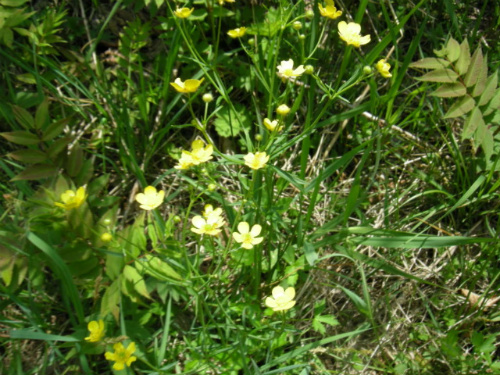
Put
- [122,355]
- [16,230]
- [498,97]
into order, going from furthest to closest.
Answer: [498,97]
[16,230]
[122,355]

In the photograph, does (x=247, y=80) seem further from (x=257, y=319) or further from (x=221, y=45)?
(x=257, y=319)

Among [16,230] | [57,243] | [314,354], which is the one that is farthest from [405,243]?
[16,230]

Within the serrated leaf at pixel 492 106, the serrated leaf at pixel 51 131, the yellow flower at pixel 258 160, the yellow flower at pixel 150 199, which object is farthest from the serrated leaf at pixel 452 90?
the serrated leaf at pixel 51 131

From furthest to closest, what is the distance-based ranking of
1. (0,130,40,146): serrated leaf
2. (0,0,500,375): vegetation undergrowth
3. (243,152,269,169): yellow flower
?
1. (0,130,40,146): serrated leaf
2. (0,0,500,375): vegetation undergrowth
3. (243,152,269,169): yellow flower

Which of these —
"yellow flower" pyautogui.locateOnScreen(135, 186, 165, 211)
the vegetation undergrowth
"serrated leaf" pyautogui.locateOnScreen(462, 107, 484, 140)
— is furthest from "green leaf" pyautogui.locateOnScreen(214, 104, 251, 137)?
"serrated leaf" pyautogui.locateOnScreen(462, 107, 484, 140)

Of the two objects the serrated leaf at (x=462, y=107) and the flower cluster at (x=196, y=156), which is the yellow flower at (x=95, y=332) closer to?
the flower cluster at (x=196, y=156)

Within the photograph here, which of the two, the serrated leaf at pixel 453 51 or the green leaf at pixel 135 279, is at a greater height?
the serrated leaf at pixel 453 51

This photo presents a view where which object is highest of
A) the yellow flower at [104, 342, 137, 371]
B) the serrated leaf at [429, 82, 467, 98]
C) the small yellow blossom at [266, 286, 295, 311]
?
the serrated leaf at [429, 82, 467, 98]

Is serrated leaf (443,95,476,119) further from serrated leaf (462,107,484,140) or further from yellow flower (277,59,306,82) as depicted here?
yellow flower (277,59,306,82)
